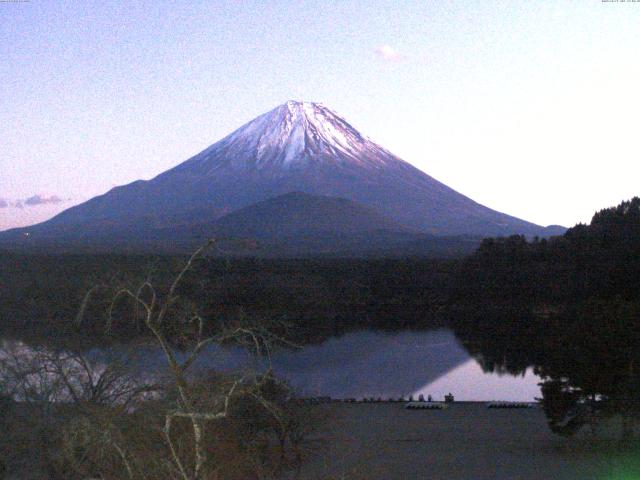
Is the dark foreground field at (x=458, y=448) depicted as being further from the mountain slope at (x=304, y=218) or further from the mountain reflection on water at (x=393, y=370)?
the mountain slope at (x=304, y=218)

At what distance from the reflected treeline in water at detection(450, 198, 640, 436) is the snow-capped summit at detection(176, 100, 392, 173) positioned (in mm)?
44465

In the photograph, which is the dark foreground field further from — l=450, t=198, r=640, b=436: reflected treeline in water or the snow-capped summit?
the snow-capped summit

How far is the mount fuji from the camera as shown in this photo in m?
60.3

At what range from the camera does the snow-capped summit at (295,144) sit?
247ft

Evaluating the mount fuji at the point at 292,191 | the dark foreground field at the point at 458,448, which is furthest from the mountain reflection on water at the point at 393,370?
the mount fuji at the point at 292,191

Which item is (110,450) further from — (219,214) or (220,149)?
(220,149)

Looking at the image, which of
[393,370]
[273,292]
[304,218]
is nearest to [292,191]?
[304,218]

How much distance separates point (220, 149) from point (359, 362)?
2340 inches

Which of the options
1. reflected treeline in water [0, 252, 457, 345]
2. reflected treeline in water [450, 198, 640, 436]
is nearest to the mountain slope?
reflected treeline in water [0, 252, 457, 345]

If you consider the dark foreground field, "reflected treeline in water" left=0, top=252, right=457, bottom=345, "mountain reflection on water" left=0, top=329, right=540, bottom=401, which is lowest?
"mountain reflection on water" left=0, top=329, right=540, bottom=401

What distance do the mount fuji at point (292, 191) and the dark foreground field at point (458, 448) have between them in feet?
139

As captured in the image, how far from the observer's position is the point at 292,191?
68562mm

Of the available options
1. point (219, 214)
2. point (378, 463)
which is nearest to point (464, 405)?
point (378, 463)

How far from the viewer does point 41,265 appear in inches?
965
